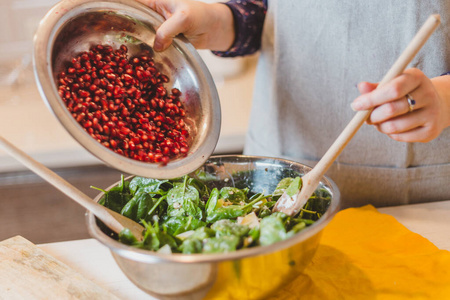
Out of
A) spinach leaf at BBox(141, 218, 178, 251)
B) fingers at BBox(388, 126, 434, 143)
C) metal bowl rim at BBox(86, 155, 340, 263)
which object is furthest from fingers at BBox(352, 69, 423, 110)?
spinach leaf at BBox(141, 218, 178, 251)

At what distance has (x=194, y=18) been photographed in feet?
3.93

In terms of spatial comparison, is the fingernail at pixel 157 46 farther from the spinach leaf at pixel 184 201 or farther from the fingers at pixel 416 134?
the fingers at pixel 416 134

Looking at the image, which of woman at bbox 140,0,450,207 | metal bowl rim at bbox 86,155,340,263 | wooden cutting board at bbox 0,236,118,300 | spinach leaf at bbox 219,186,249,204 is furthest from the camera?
woman at bbox 140,0,450,207

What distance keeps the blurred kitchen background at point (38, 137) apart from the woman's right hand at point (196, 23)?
147 centimetres

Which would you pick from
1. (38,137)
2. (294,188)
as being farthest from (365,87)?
(38,137)

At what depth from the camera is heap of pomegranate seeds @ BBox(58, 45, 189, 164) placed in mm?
920

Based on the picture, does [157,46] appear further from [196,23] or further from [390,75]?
[390,75]

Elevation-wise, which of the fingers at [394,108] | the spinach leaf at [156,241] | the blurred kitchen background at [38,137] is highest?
the fingers at [394,108]

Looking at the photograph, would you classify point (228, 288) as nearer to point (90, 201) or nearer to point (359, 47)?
point (90, 201)

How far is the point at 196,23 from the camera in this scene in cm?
123

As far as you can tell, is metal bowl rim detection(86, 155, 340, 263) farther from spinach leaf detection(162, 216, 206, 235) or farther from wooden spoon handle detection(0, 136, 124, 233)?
spinach leaf detection(162, 216, 206, 235)

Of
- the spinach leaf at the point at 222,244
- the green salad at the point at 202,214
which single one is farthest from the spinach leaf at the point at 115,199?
the spinach leaf at the point at 222,244

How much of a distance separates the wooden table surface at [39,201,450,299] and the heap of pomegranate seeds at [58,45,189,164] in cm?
29

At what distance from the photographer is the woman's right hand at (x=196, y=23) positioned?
1.07 meters
